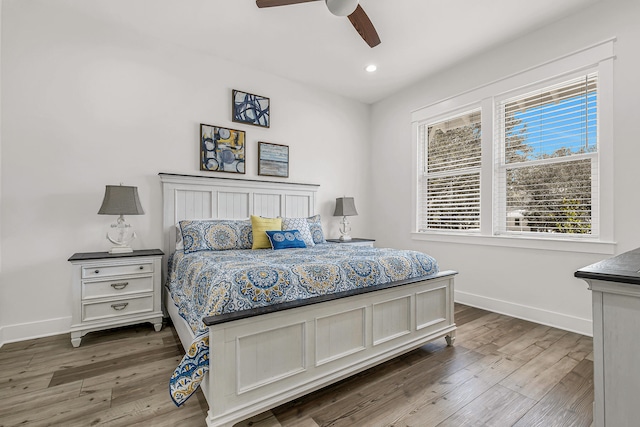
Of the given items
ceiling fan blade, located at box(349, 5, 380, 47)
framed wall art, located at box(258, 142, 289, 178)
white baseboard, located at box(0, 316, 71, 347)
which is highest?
ceiling fan blade, located at box(349, 5, 380, 47)

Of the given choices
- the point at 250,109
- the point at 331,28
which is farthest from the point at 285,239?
the point at 331,28

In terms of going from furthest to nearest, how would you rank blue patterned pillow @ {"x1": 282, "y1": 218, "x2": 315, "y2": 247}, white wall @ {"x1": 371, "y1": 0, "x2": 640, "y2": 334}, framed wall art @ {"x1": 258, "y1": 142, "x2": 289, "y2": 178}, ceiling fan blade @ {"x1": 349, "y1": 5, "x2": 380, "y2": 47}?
framed wall art @ {"x1": 258, "y1": 142, "x2": 289, "y2": 178} < blue patterned pillow @ {"x1": 282, "y1": 218, "x2": 315, "y2": 247} < white wall @ {"x1": 371, "y1": 0, "x2": 640, "y2": 334} < ceiling fan blade @ {"x1": 349, "y1": 5, "x2": 380, "y2": 47}

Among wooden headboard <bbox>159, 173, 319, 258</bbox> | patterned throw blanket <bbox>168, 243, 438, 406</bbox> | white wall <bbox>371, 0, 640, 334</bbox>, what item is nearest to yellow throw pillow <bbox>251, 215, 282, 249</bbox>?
wooden headboard <bbox>159, 173, 319, 258</bbox>

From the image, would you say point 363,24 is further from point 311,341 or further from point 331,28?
point 311,341

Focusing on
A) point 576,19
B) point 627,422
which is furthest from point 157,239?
point 576,19

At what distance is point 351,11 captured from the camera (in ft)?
6.62

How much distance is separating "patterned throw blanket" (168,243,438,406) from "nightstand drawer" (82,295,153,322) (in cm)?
45

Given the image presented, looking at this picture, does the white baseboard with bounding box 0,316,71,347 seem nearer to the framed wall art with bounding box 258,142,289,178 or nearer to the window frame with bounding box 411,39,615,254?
the framed wall art with bounding box 258,142,289,178

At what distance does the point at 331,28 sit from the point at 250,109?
4.41 feet

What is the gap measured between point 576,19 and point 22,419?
4912mm

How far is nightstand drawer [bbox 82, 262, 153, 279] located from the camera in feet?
8.04

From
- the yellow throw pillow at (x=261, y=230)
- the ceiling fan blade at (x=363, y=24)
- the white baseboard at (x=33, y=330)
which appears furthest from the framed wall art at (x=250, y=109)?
the white baseboard at (x=33, y=330)

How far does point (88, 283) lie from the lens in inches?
96.2

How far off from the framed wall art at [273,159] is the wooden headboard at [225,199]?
0.51ft
